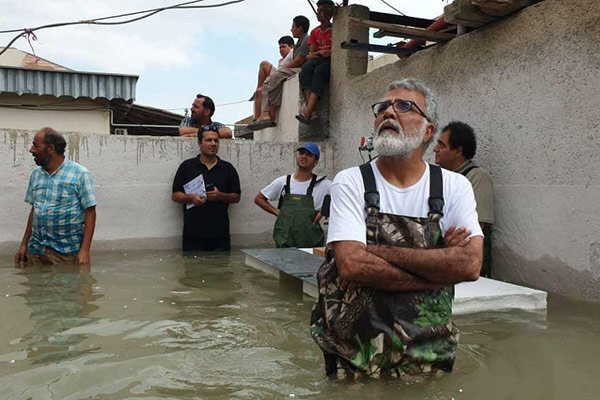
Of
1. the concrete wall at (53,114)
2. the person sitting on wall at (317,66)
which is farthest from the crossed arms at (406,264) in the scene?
the concrete wall at (53,114)

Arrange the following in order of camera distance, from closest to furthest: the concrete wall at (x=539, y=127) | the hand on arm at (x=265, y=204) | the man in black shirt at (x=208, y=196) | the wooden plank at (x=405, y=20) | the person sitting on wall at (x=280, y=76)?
the concrete wall at (x=539, y=127)
the hand on arm at (x=265, y=204)
the man in black shirt at (x=208, y=196)
the wooden plank at (x=405, y=20)
the person sitting on wall at (x=280, y=76)

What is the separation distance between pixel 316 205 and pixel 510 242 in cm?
195

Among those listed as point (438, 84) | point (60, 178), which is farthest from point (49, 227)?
point (438, 84)

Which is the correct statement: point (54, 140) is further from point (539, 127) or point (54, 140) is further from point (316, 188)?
point (539, 127)

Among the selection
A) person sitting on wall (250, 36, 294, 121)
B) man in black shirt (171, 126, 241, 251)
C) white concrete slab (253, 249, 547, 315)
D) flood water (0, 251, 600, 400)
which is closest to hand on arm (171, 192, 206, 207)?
man in black shirt (171, 126, 241, 251)

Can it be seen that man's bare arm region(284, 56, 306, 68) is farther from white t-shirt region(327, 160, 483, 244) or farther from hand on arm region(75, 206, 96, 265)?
white t-shirt region(327, 160, 483, 244)

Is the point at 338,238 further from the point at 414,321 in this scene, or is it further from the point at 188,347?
the point at 188,347

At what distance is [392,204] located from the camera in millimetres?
2691

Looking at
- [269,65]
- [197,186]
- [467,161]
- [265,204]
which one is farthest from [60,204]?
[269,65]

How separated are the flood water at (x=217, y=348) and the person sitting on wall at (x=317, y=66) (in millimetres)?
3617

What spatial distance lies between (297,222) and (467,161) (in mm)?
1869

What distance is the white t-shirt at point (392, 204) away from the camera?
2.66 meters

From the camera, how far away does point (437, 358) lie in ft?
9.14

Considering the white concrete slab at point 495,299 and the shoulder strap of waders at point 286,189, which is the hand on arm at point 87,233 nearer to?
the shoulder strap of waders at point 286,189
